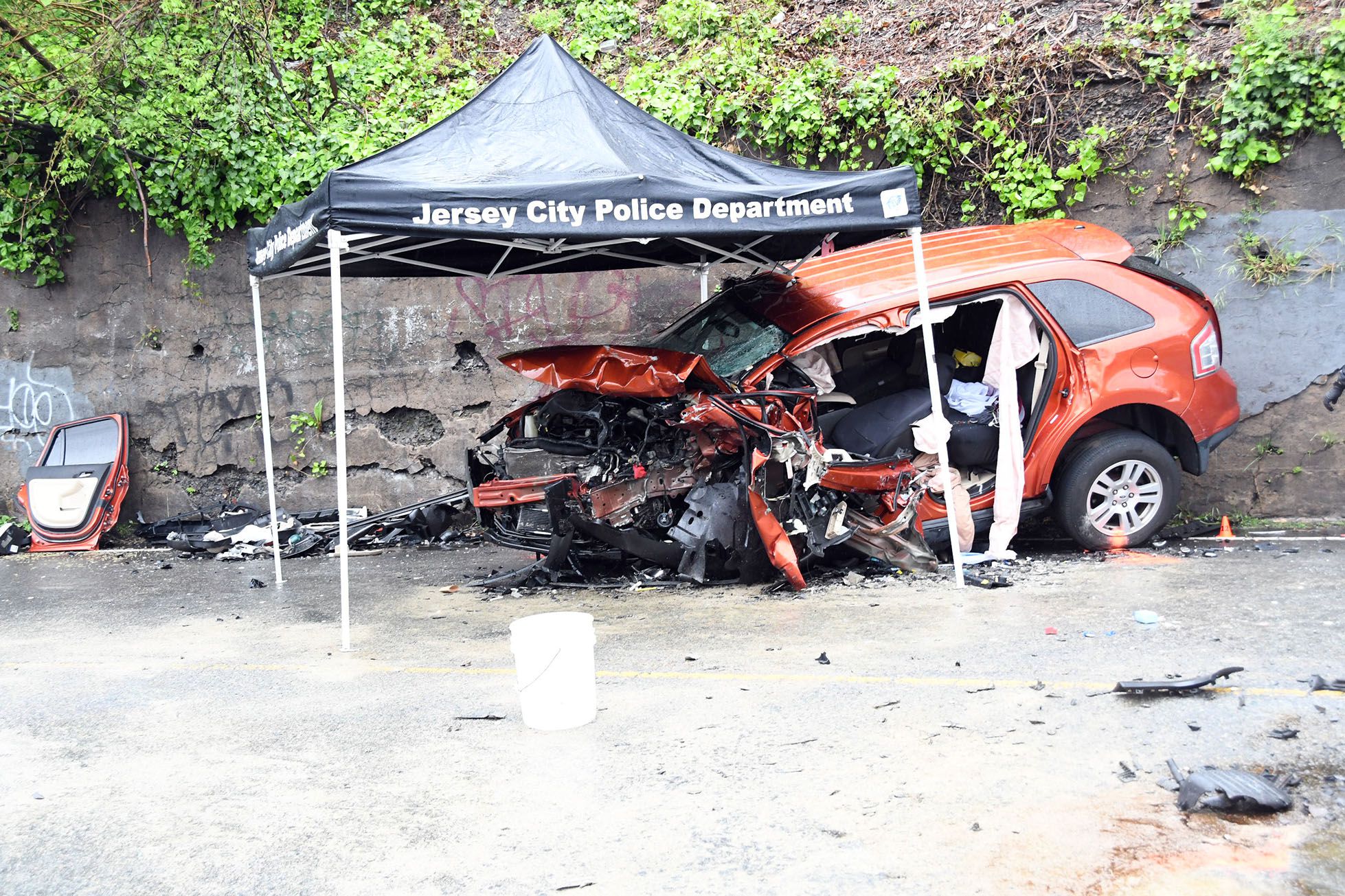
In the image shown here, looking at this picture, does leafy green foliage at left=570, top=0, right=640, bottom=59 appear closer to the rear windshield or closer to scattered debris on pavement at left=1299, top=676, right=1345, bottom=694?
the rear windshield

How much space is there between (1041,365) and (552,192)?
3221 mm

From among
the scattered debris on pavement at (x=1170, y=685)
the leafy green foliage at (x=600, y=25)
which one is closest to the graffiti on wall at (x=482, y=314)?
the leafy green foliage at (x=600, y=25)

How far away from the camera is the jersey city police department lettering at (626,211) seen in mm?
4941

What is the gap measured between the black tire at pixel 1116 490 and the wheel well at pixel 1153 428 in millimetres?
72

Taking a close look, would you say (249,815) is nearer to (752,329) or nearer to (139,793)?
(139,793)

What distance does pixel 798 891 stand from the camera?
2.59m

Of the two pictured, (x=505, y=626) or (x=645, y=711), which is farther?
(x=505, y=626)

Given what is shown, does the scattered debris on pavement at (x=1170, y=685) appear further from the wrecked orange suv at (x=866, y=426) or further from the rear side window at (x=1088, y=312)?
the rear side window at (x=1088, y=312)

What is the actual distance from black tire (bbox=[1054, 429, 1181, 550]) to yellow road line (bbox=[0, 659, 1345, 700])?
7.99ft

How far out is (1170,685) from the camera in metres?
3.72

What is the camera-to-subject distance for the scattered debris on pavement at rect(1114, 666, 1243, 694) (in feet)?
12.2

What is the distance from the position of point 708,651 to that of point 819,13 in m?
7.95

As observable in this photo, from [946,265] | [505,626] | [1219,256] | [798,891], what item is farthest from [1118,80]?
[798,891]

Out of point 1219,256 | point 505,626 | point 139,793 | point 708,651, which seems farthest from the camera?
point 1219,256
